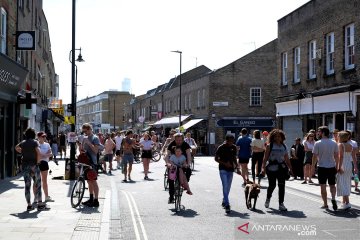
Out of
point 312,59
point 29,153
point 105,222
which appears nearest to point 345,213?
point 105,222

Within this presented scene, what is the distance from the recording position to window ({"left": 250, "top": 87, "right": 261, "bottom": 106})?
4697 cm

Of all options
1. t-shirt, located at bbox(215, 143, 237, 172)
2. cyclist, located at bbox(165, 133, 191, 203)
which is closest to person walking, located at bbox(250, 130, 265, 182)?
cyclist, located at bbox(165, 133, 191, 203)

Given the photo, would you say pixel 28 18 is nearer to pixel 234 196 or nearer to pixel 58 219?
pixel 234 196

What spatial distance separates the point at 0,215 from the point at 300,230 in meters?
5.55

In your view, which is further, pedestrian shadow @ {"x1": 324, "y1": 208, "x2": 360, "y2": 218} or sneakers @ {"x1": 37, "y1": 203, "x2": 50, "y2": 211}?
sneakers @ {"x1": 37, "y1": 203, "x2": 50, "y2": 211}

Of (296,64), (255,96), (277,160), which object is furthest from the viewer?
(255,96)

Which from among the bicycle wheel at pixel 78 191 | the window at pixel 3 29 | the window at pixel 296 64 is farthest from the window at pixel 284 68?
the bicycle wheel at pixel 78 191

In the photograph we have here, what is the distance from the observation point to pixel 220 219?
33.5ft

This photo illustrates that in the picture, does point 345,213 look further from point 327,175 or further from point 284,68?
point 284,68

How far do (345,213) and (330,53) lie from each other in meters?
13.4

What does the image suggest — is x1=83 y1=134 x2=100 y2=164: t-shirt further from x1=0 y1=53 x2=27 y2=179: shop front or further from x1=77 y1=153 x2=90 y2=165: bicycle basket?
x1=0 y1=53 x2=27 y2=179: shop front

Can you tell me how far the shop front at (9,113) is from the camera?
699 inches

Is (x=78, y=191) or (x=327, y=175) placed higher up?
(x=327, y=175)

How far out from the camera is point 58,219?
9.84 metres
